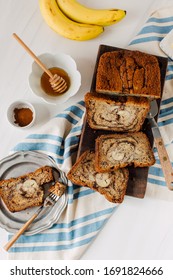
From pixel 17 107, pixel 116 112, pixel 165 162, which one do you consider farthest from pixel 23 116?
pixel 165 162

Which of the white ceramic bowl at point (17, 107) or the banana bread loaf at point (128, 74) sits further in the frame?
the white ceramic bowl at point (17, 107)

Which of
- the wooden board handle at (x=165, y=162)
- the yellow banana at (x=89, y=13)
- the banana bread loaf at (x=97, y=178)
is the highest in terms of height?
the yellow banana at (x=89, y=13)

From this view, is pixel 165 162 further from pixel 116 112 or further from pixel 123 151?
pixel 116 112

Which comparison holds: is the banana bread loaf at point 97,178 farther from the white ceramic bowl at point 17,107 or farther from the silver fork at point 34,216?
the white ceramic bowl at point 17,107

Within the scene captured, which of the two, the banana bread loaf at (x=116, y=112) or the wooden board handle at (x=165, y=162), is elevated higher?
the banana bread loaf at (x=116, y=112)

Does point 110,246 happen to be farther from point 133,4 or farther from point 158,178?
point 133,4

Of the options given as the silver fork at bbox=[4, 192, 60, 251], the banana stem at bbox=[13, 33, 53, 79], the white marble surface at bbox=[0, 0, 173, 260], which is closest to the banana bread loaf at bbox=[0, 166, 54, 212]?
the silver fork at bbox=[4, 192, 60, 251]

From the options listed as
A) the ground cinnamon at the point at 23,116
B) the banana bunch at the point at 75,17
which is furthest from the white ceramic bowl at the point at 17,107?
the banana bunch at the point at 75,17
